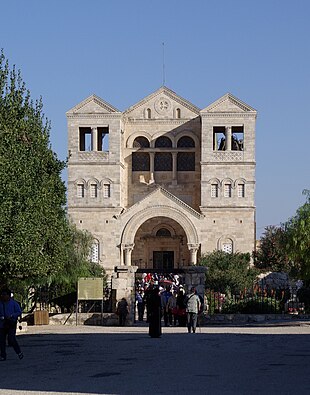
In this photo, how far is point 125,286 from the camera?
106 feet

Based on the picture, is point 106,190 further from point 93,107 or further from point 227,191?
point 227,191

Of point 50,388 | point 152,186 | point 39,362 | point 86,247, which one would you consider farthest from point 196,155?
point 50,388

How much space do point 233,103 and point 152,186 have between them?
8.23m

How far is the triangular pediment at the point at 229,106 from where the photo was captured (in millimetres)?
62750

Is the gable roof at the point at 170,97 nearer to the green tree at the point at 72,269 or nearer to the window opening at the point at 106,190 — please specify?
the window opening at the point at 106,190

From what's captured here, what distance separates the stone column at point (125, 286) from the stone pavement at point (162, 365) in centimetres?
718

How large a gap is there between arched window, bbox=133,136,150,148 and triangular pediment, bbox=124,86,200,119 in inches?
60.7

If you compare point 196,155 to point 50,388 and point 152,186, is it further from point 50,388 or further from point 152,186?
point 50,388

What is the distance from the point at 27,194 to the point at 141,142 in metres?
41.4

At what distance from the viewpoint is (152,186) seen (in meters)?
65.7

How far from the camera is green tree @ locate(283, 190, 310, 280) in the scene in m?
34.8

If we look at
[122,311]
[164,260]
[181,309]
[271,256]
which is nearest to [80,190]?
[164,260]

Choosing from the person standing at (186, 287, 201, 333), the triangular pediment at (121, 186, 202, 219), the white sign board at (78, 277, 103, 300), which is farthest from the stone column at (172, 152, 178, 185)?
the person standing at (186, 287, 201, 333)

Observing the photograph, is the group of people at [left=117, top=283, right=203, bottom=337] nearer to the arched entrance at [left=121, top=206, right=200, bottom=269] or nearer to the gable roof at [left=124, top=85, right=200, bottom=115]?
the arched entrance at [left=121, top=206, right=200, bottom=269]
